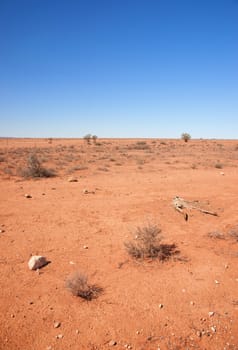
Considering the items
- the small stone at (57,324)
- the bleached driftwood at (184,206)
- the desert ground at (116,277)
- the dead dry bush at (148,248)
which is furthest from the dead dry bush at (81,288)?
the bleached driftwood at (184,206)

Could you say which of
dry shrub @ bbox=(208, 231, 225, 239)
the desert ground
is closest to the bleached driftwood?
the desert ground

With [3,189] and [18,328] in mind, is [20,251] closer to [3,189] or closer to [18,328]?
[18,328]

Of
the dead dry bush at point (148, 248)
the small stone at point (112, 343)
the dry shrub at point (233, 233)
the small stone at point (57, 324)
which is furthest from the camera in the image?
the dry shrub at point (233, 233)

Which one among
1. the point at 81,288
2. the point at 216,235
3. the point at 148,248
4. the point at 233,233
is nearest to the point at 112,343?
the point at 81,288

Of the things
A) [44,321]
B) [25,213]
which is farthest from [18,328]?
[25,213]

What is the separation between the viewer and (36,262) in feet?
13.8

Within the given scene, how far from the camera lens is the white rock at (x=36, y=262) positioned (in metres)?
4.16

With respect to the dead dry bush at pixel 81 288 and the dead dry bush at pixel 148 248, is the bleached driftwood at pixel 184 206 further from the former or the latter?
the dead dry bush at pixel 81 288

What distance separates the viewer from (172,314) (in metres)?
3.19

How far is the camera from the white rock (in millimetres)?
4164

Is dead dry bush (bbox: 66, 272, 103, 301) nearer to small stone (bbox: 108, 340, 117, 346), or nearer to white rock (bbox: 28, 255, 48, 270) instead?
small stone (bbox: 108, 340, 117, 346)

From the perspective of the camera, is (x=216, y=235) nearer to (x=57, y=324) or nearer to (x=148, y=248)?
(x=148, y=248)

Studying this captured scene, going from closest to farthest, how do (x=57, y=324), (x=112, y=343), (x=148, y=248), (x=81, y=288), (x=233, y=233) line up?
(x=112, y=343) < (x=57, y=324) < (x=81, y=288) < (x=148, y=248) < (x=233, y=233)

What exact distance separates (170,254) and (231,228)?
2126mm
